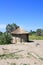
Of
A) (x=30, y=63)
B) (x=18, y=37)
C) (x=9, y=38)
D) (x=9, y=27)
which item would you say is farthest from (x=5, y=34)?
(x=9, y=27)

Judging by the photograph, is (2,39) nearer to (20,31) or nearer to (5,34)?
(5,34)

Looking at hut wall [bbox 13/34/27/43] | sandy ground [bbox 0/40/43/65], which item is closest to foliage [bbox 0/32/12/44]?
hut wall [bbox 13/34/27/43]

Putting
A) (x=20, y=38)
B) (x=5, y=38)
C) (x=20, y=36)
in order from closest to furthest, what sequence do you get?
(x=5, y=38) → (x=20, y=38) → (x=20, y=36)

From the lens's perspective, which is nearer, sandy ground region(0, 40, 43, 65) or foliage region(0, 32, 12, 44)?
sandy ground region(0, 40, 43, 65)

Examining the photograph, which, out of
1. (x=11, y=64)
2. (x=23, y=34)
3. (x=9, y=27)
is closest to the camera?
(x=11, y=64)

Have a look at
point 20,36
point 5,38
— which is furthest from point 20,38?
point 5,38

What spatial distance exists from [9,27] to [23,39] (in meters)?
55.1

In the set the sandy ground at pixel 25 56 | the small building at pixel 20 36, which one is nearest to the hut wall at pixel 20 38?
the small building at pixel 20 36

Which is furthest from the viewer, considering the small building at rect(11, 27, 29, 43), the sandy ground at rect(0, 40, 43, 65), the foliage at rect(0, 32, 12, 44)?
the small building at rect(11, 27, 29, 43)

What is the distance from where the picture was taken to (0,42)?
112ft

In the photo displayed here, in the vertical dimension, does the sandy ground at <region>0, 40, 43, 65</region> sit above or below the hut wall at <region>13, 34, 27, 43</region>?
below

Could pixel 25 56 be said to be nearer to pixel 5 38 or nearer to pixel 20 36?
pixel 5 38

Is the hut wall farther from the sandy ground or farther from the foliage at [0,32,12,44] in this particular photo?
the sandy ground

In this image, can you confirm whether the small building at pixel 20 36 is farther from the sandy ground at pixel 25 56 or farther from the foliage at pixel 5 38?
the sandy ground at pixel 25 56
